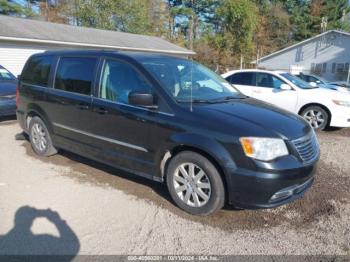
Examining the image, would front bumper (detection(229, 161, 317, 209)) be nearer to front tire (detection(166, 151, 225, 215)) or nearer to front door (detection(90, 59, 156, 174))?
front tire (detection(166, 151, 225, 215))

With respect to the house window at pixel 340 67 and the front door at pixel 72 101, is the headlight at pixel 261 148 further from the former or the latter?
the house window at pixel 340 67

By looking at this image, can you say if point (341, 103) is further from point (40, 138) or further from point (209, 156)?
point (40, 138)

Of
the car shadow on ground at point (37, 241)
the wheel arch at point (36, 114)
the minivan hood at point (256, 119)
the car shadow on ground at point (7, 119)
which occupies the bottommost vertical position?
the car shadow on ground at point (7, 119)

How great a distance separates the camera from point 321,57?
3388cm

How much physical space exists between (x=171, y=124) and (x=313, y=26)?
49.3m

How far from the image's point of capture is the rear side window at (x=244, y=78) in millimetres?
8898

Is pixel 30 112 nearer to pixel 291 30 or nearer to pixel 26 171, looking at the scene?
pixel 26 171

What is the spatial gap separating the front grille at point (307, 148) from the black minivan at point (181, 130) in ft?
0.04

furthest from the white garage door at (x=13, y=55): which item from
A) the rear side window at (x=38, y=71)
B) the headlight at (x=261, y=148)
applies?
the headlight at (x=261, y=148)

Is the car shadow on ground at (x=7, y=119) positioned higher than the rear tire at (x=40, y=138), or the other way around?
the rear tire at (x=40, y=138)

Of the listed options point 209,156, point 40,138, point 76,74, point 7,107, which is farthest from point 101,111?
point 7,107

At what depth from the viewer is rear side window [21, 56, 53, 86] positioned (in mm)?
5430

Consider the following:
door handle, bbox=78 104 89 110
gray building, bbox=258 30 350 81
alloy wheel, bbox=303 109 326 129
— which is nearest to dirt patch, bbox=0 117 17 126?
door handle, bbox=78 104 89 110

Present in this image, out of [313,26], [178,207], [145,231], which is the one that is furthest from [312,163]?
[313,26]
